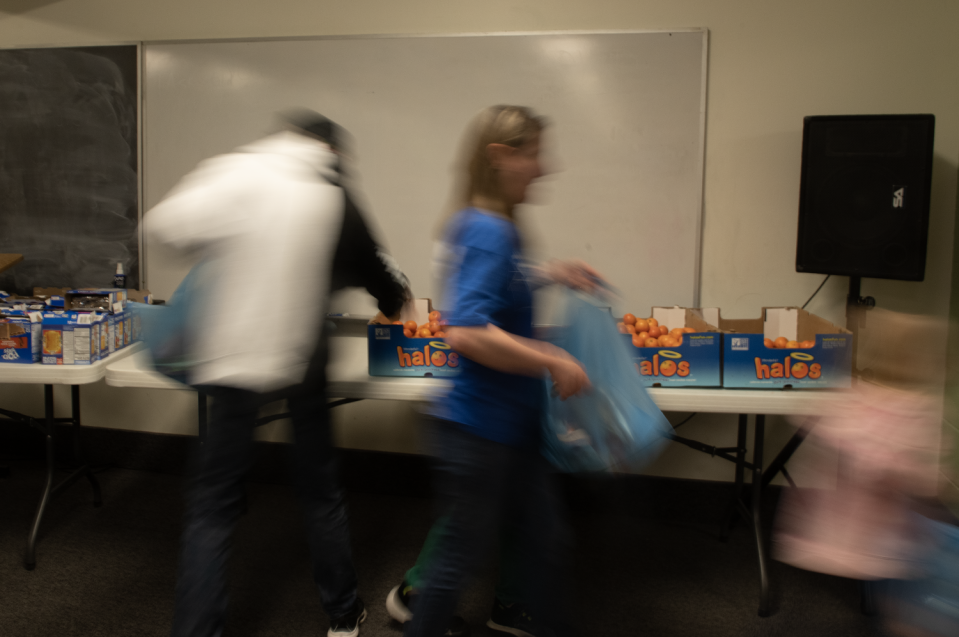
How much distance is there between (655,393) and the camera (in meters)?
1.88

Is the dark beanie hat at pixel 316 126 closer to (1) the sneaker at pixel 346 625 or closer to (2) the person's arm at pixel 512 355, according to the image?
(2) the person's arm at pixel 512 355

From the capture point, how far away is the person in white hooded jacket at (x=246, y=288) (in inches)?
56.4

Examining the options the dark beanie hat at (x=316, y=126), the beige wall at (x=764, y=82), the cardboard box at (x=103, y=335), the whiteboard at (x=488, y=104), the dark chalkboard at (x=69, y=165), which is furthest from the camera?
the dark chalkboard at (x=69, y=165)

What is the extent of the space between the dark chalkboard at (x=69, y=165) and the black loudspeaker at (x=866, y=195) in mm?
2723

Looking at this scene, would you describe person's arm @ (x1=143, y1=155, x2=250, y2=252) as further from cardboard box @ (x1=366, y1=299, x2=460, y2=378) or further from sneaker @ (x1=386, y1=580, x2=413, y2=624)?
sneaker @ (x1=386, y1=580, x2=413, y2=624)

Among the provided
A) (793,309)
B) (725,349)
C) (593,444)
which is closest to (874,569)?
(593,444)

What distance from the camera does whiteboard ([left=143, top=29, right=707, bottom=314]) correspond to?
259cm

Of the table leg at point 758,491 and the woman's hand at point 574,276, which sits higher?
the woman's hand at point 574,276

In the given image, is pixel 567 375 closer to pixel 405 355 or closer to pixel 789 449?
pixel 405 355

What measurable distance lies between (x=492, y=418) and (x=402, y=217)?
168 centimetres

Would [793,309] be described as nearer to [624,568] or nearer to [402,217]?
[624,568]

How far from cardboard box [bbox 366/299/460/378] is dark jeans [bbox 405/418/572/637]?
2.07 ft

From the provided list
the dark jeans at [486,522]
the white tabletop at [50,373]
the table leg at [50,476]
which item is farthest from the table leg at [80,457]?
the dark jeans at [486,522]

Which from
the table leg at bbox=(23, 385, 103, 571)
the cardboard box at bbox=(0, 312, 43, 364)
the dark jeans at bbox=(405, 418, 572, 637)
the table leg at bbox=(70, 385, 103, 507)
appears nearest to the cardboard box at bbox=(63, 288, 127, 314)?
the cardboard box at bbox=(0, 312, 43, 364)
